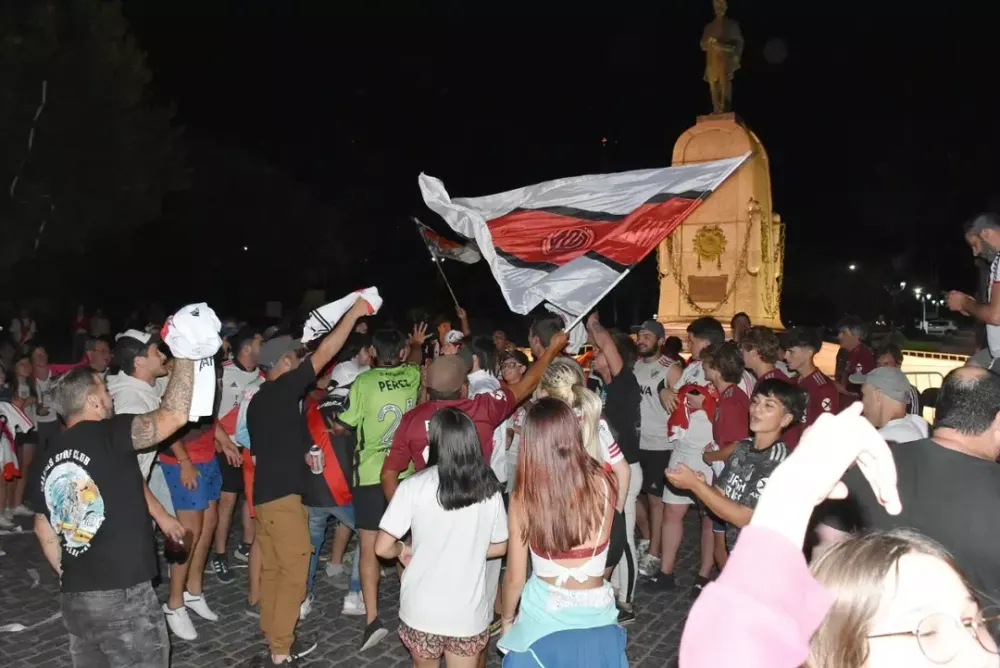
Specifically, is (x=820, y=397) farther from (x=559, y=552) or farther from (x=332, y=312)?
Result: (x=559, y=552)

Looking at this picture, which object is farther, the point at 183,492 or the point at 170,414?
the point at 183,492

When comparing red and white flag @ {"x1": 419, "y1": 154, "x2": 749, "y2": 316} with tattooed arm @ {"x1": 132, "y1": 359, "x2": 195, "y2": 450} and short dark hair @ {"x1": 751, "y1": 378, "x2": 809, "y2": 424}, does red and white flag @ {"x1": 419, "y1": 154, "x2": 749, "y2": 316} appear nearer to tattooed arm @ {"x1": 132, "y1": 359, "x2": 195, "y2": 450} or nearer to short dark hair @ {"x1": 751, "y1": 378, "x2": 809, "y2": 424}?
short dark hair @ {"x1": 751, "y1": 378, "x2": 809, "y2": 424}

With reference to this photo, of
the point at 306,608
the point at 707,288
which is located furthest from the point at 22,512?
the point at 707,288

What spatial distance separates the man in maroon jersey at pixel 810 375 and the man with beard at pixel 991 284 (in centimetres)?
186

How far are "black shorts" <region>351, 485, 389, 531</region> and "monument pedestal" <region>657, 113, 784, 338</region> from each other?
12.1 metres

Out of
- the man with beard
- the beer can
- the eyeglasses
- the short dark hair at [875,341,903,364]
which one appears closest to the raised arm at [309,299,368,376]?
the beer can

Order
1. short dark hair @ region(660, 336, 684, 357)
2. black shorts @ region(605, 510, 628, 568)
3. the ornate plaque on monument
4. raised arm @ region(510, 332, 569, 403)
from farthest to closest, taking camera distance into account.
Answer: the ornate plaque on monument, short dark hair @ region(660, 336, 684, 357), raised arm @ region(510, 332, 569, 403), black shorts @ region(605, 510, 628, 568)

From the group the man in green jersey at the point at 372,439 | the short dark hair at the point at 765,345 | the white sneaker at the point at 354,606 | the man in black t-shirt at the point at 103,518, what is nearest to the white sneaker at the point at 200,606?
the white sneaker at the point at 354,606

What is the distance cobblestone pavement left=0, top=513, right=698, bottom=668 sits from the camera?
18.3 ft

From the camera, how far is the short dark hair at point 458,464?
398 centimetres

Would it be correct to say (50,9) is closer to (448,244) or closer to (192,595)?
(448,244)

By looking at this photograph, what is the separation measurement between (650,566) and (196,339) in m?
5.22

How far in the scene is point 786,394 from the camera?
4.93m

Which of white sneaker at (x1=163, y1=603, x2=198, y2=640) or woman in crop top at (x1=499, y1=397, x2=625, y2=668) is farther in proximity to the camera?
white sneaker at (x1=163, y1=603, x2=198, y2=640)
